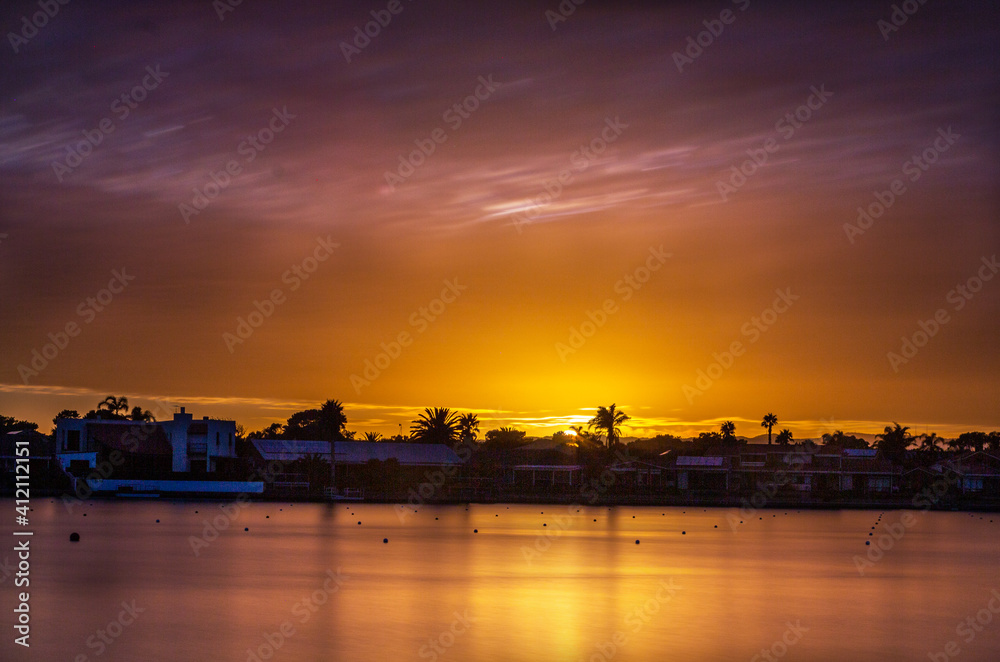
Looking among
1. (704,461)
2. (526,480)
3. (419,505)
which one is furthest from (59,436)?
(704,461)

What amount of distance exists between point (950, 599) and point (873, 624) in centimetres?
1017

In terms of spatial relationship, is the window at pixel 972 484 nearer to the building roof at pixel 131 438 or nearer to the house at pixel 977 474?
the house at pixel 977 474

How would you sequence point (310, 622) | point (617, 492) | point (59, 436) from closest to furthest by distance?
point (310, 622) < point (59, 436) < point (617, 492)

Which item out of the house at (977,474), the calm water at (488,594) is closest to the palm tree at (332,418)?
the calm water at (488,594)

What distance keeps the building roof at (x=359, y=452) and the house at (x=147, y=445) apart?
673cm

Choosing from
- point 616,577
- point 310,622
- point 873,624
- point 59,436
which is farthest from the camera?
point 59,436

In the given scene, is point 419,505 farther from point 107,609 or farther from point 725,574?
point 107,609

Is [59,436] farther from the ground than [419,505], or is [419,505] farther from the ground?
[59,436]

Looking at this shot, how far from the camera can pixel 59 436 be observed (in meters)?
114

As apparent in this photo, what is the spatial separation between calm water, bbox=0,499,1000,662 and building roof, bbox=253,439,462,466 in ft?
141

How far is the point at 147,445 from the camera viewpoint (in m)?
114

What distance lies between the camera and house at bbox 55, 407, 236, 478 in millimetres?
111812

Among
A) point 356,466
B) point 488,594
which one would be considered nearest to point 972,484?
point 356,466

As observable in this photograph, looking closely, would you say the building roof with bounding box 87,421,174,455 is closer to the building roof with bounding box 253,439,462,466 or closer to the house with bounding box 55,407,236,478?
the house with bounding box 55,407,236,478
